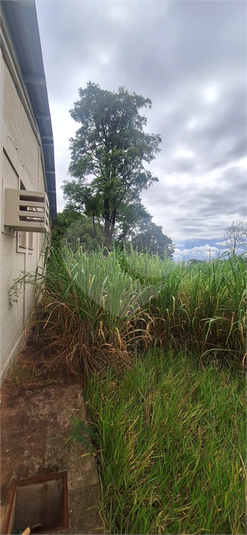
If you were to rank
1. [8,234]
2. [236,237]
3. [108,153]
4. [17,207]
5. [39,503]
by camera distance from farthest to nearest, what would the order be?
[108,153], [236,237], [8,234], [17,207], [39,503]

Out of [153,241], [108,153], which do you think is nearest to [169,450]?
[153,241]

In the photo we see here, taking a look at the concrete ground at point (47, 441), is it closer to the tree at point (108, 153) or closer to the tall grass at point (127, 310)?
the tall grass at point (127, 310)

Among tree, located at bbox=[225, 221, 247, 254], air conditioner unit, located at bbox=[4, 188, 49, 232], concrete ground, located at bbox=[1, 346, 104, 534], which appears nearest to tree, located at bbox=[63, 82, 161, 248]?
tree, located at bbox=[225, 221, 247, 254]

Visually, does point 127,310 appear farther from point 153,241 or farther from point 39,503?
point 153,241

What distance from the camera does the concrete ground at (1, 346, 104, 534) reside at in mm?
935

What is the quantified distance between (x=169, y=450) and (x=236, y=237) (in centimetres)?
252

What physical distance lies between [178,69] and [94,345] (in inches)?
163

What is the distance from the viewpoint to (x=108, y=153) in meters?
6.48

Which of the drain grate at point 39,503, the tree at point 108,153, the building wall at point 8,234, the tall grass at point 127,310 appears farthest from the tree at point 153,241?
the drain grate at point 39,503

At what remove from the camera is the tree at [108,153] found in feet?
18.8

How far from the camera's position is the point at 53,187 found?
22.1 ft

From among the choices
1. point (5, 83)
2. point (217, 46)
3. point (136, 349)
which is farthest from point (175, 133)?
point (136, 349)

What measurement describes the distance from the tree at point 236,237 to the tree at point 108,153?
111 inches

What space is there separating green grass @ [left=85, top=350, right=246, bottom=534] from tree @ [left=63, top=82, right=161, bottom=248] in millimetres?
4086
